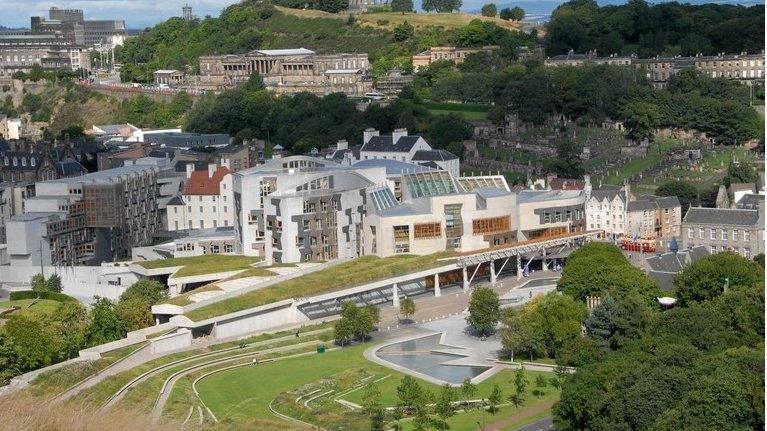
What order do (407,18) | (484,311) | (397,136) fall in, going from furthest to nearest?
1. (407,18)
2. (397,136)
3. (484,311)

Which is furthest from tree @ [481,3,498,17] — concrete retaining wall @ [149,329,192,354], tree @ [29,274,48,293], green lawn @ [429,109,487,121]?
concrete retaining wall @ [149,329,192,354]

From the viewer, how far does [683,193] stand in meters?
57.7

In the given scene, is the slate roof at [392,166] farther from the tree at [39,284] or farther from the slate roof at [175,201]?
the tree at [39,284]

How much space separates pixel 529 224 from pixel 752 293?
1436 centimetres

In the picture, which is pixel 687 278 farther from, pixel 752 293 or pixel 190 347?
pixel 190 347

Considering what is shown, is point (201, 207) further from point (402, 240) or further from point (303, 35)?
point (303, 35)

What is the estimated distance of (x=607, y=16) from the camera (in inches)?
4070

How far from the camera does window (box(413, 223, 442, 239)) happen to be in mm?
49531

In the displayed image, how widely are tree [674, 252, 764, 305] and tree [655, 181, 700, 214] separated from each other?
15.7 metres

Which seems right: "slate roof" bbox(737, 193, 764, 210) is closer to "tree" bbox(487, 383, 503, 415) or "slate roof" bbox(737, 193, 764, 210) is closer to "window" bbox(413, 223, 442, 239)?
"window" bbox(413, 223, 442, 239)

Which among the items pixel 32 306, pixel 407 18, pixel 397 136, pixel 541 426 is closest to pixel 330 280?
pixel 32 306

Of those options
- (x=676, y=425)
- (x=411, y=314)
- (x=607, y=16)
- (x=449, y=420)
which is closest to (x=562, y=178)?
(x=411, y=314)

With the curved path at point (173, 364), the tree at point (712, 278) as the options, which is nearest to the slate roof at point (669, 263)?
the tree at point (712, 278)

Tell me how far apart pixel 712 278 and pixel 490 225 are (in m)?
10.9
